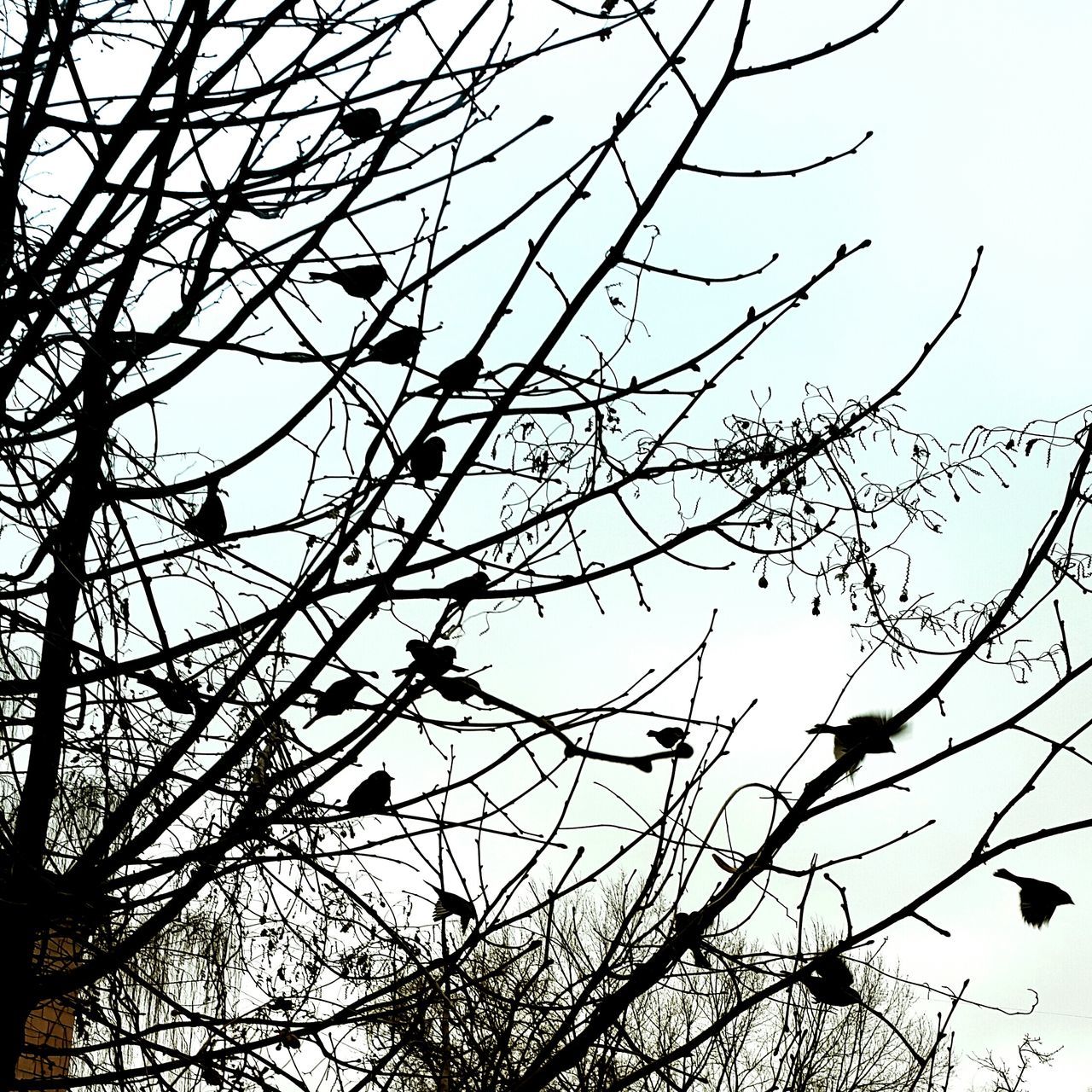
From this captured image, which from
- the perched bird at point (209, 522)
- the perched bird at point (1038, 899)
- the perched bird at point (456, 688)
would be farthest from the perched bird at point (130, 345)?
the perched bird at point (1038, 899)

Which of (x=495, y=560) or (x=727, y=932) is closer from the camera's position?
(x=727, y=932)

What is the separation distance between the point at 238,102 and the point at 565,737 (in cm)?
132

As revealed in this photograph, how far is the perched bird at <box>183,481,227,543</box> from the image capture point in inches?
84.7

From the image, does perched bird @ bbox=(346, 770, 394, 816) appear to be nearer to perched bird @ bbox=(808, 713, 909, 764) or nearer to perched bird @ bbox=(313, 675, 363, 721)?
perched bird @ bbox=(313, 675, 363, 721)

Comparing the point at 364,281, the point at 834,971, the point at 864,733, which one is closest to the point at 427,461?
the point at 364,281

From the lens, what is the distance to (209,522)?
7.10ft

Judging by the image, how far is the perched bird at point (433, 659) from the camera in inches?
72.0

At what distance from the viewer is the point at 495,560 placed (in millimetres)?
2092

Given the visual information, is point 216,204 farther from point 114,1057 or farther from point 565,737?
point 114,1057

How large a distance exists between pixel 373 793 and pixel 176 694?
341 millimetres

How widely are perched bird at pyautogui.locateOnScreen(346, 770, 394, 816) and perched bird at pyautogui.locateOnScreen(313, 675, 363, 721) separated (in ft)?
0.40

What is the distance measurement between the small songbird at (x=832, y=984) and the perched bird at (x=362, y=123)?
155 cm

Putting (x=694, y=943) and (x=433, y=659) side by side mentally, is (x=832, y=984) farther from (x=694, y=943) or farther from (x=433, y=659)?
(x=433, y=659)

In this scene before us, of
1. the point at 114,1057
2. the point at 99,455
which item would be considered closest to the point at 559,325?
the point at 99,455
